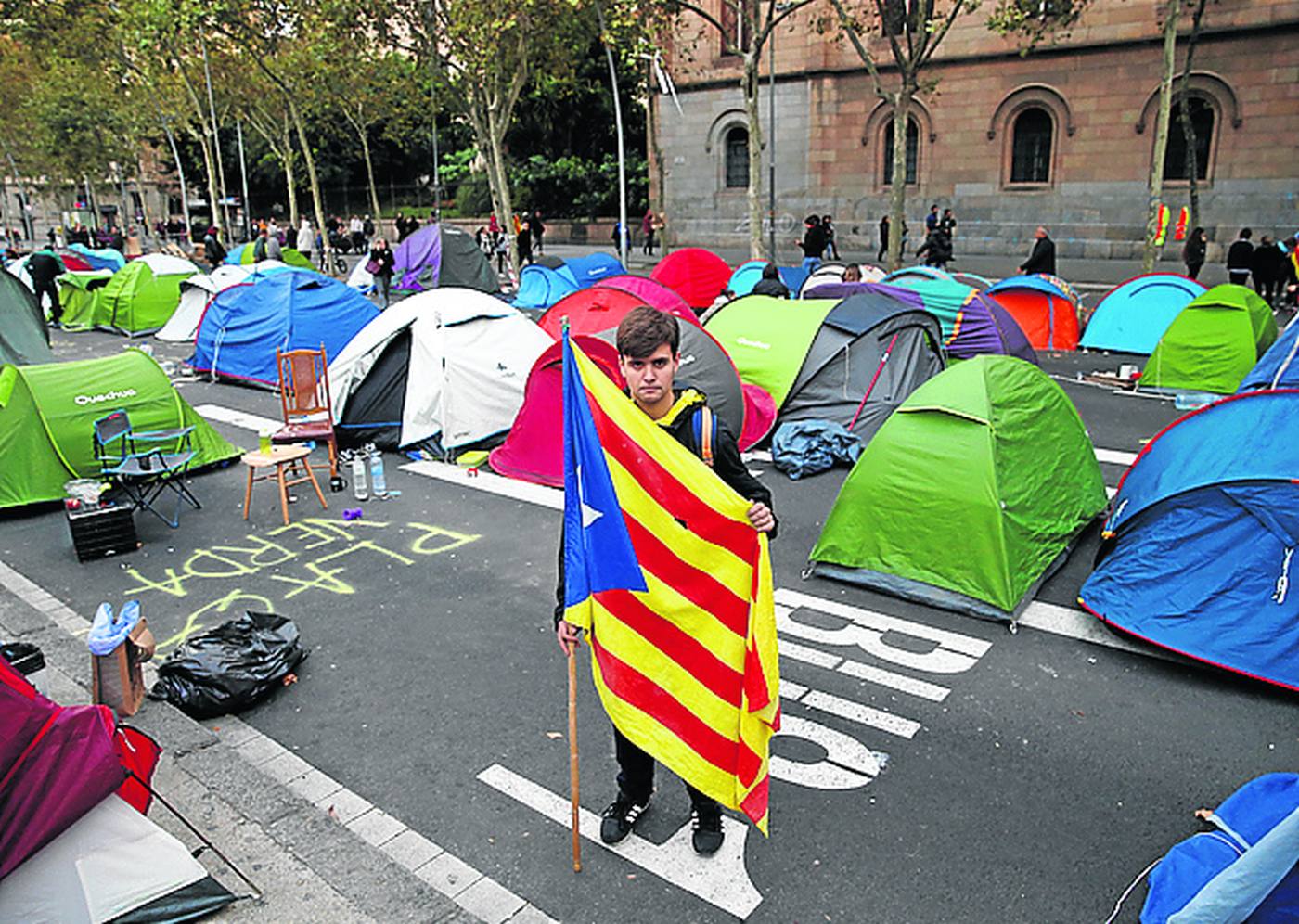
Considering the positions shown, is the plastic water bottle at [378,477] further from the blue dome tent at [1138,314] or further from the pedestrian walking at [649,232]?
the pedestrian walking at [649,232]

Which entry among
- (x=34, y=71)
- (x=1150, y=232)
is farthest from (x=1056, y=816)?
(x=34, y=71)

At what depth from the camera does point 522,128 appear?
1569 inches

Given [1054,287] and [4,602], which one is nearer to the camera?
[4,602]

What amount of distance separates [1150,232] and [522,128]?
29156 mm

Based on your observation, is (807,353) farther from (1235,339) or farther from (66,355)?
(66,355)

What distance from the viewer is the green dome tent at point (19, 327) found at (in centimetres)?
1336

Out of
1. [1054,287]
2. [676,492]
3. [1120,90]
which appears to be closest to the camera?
[676,492]

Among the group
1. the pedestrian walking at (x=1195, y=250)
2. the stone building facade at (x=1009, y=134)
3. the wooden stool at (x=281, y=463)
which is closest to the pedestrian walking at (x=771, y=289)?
the wooden stool at (x=281, y=463)

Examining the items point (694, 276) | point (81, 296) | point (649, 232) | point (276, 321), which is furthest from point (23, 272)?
point (649, 232)

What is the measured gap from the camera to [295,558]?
299 inches

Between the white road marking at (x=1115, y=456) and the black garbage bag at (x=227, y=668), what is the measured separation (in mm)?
8411

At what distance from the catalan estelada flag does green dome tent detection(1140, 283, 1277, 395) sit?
10807 millimetres

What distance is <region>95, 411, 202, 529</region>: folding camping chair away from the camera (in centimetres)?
837

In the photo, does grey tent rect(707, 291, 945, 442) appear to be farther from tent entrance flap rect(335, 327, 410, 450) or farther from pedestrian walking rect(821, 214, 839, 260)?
pedestrian walking rect(821, 214, 839, 260)
